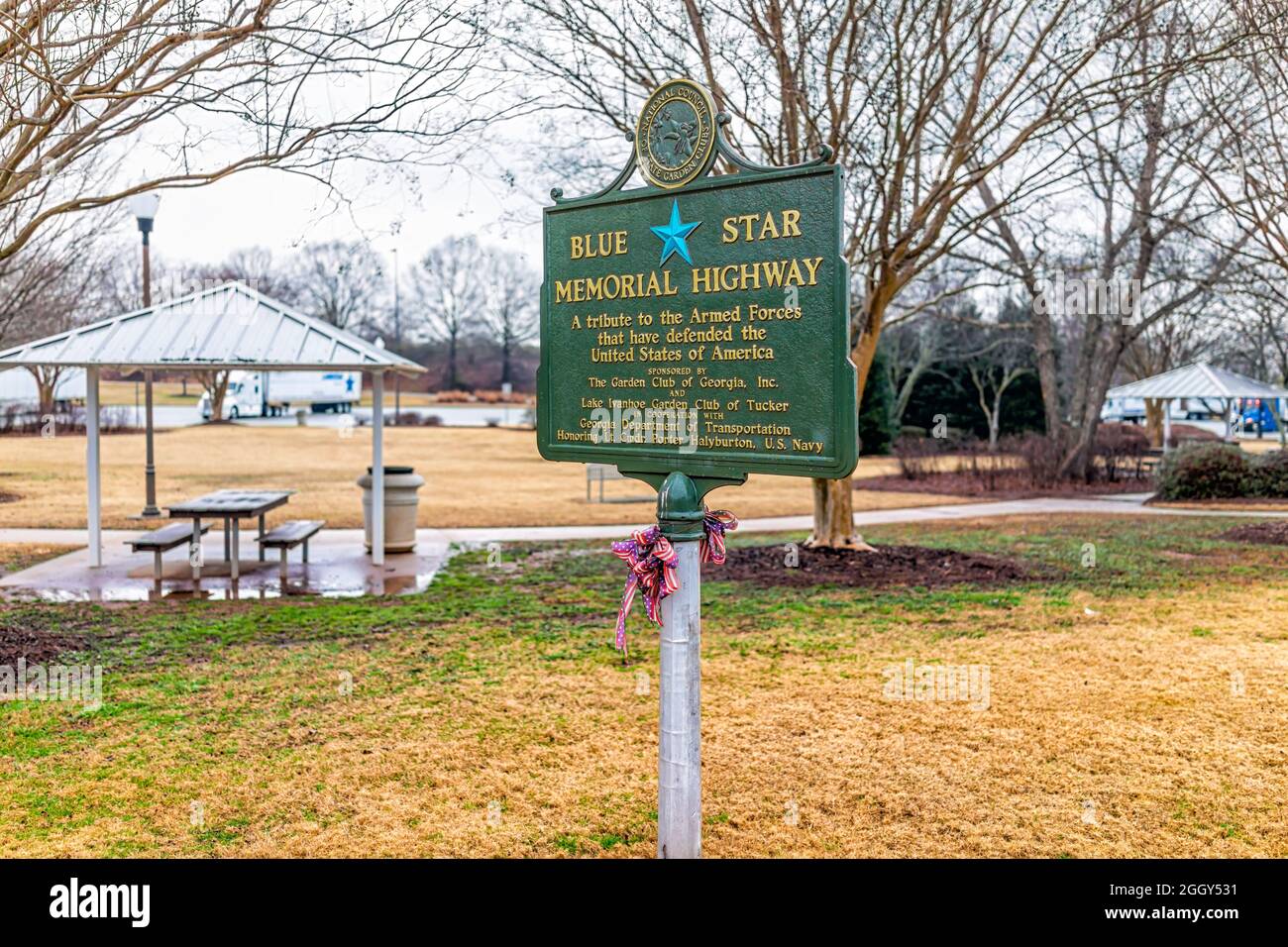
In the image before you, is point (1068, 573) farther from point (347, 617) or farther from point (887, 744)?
point (347, 617)

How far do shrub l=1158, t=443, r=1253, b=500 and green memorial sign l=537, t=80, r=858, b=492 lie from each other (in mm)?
20475

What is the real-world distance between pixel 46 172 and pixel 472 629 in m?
5.16

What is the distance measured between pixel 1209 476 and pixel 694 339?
2088 cm

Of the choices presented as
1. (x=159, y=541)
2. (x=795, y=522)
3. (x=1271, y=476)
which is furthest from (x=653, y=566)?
(x=1271, y=476)

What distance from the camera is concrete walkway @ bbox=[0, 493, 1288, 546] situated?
52.4 ft

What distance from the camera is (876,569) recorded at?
12828mm

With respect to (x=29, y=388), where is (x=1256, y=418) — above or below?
below

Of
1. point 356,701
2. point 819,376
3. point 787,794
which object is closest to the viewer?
point 819,376

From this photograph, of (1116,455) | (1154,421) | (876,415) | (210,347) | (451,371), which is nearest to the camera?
(210,347)

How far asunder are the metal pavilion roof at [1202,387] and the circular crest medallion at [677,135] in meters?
28.1

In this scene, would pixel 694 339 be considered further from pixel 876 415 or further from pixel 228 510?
pixel 876 415

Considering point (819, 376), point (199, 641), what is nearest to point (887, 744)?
point (819, 376)

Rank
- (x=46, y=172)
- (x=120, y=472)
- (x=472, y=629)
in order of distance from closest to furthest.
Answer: (x=46, y=172), (x=472, y=629), (x=120, y=472)

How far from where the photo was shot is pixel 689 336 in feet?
14.9
